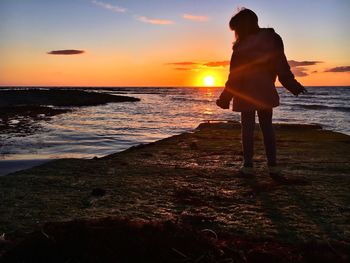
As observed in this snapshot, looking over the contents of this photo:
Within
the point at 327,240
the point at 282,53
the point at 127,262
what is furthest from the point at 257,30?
the point at 127,262

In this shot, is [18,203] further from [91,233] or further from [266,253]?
[266,253]

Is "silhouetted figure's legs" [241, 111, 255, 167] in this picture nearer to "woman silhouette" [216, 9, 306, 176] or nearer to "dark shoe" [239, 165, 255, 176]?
"woman silhouette" [216, 9, 306, 176]

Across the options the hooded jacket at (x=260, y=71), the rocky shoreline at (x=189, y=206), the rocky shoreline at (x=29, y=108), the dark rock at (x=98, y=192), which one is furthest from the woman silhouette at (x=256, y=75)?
the rocky shoreline at (x=29, y=108)

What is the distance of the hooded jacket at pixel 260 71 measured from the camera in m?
4.91

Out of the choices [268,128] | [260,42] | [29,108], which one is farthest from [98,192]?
[29,108]

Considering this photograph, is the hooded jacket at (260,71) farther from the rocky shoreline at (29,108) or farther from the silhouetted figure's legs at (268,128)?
the rocky shoreline at (29,108)

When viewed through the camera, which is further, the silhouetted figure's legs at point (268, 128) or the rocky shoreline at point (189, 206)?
the silhouetted figure's legs at point (268, 128)

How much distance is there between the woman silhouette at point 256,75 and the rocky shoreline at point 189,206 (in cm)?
61

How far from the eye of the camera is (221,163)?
20.4ft

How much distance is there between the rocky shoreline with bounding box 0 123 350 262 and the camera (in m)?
2.42

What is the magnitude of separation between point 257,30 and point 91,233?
3.58 m

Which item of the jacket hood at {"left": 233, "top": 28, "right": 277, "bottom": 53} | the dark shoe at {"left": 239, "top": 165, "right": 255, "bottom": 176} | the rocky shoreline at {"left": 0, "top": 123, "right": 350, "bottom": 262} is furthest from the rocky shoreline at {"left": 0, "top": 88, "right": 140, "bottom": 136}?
the jacket hood at {"left": 233, "top": 28, "right": 277, "bottom": 53}

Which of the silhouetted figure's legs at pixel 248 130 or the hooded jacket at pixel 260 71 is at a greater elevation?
the hooded jacket at pixel 260 71

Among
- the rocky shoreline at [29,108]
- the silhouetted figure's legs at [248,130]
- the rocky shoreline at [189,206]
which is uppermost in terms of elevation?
the silhouetted figure's legs at [248,130]
